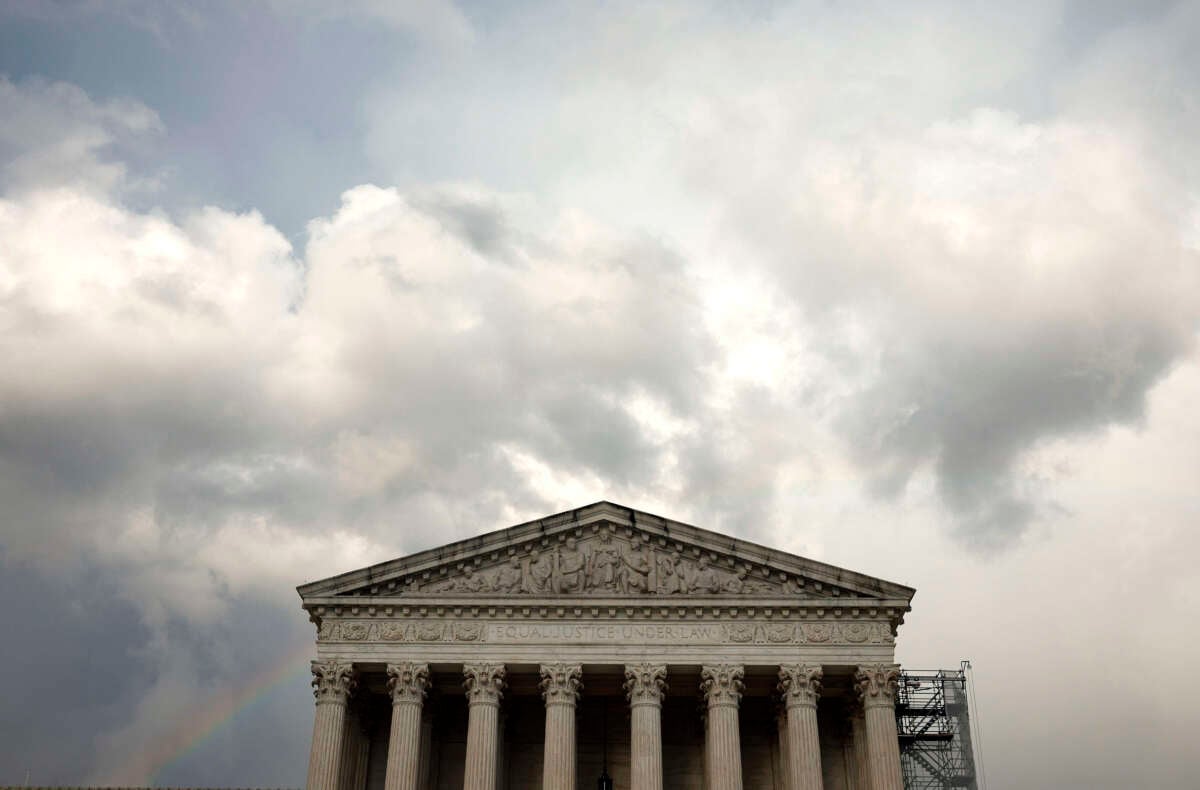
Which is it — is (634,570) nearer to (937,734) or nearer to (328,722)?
(328,722)

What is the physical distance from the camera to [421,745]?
41500 millimetres

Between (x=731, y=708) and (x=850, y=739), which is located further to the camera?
(x=850, y=739)

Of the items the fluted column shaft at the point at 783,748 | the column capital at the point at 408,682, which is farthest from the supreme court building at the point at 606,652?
the fluted column shaft at the point at 783,748

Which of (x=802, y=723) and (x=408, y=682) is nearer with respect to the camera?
(x=802, y=723)

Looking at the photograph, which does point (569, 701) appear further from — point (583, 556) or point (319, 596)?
point (319, 596)

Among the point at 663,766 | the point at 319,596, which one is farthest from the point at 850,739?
the point at 319,596

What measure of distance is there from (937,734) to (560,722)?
27.2 meters

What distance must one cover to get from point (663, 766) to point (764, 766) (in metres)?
3.82

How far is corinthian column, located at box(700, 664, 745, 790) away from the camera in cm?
3926

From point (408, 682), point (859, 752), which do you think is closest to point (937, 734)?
point (859, 752)

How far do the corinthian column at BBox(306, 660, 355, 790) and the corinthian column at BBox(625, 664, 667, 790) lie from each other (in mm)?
10008

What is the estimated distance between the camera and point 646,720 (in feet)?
131

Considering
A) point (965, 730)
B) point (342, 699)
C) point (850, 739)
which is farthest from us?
point (965, 730)

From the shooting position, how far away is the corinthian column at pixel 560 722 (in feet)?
128
